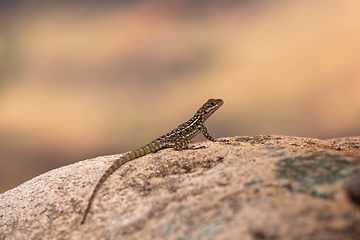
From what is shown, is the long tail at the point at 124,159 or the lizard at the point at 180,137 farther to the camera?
the lizard at the point at 180,137

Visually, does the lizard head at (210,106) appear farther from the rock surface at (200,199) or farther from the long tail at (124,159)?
the rock surface at (200,199)

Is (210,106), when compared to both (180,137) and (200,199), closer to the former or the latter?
(180,137)

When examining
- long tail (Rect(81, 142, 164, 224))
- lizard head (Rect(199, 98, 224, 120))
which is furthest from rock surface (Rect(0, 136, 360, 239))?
lizard head (Rect(199, 98, 224, 120))

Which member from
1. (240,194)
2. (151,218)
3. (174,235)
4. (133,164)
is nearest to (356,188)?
(240,194)

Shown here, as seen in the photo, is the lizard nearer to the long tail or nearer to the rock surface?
the long tail

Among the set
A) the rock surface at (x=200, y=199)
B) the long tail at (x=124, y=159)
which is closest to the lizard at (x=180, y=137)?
the long tail at (x=124, y=159)

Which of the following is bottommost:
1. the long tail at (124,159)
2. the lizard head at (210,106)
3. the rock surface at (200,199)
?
the rock surface at (200,199)

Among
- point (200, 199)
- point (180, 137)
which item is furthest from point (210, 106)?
point (200, 199)
